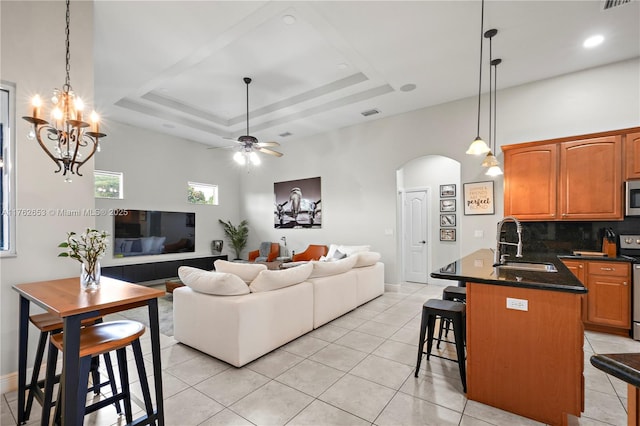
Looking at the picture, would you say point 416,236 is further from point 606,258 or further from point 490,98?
point 606,258

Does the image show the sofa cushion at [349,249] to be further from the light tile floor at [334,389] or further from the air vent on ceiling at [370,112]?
the air vent on ceiling at [370,112]

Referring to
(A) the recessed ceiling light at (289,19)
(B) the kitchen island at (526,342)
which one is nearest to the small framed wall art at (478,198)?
(B) the kitchen island at (526,342)

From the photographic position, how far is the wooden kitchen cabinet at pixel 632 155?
341 cm

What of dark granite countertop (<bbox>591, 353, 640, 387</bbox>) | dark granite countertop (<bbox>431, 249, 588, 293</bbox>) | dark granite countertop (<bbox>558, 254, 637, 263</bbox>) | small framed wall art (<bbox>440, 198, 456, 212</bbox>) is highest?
small framed wall art (<bbox>440, 198, 456, 212</bbox>)

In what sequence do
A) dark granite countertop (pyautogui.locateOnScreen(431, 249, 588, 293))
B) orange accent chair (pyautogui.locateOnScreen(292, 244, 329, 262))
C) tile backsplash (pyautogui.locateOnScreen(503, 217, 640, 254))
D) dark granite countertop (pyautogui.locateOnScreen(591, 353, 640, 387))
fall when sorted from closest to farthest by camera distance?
dark granite countertop (pyautogui.locateOnScreen(591, 353, 640, 387)), dark granite countertop (pyautogui.locateOnScreen(431, 249, 588, 293)), tile backsplash (pyautogui.locateOnScreen(503, 217, 640, 254)), orange accent chair (pyautogui.locateOnScreen(292, 244, 329, 262))

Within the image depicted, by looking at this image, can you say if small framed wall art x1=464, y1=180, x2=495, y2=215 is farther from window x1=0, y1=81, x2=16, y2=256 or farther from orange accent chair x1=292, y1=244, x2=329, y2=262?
window x1=0, y1=81, x2=16, y2=256

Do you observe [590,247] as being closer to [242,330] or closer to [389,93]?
[389,93]

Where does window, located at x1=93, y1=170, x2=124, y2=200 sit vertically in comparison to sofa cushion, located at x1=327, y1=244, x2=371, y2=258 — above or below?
above

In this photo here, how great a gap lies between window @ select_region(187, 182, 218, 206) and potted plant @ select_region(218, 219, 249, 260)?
60 centimetres

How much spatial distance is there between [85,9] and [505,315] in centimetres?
440

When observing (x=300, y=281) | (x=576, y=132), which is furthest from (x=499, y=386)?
(x=576, y=132)

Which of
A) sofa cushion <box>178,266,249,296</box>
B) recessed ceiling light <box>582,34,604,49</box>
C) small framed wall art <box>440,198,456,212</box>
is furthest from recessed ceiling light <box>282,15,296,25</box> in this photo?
small framed wall art <box>440,198,456,212</box>

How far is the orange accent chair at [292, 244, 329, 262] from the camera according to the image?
6430mm

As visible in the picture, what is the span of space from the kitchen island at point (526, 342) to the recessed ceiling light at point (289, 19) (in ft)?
9.57
